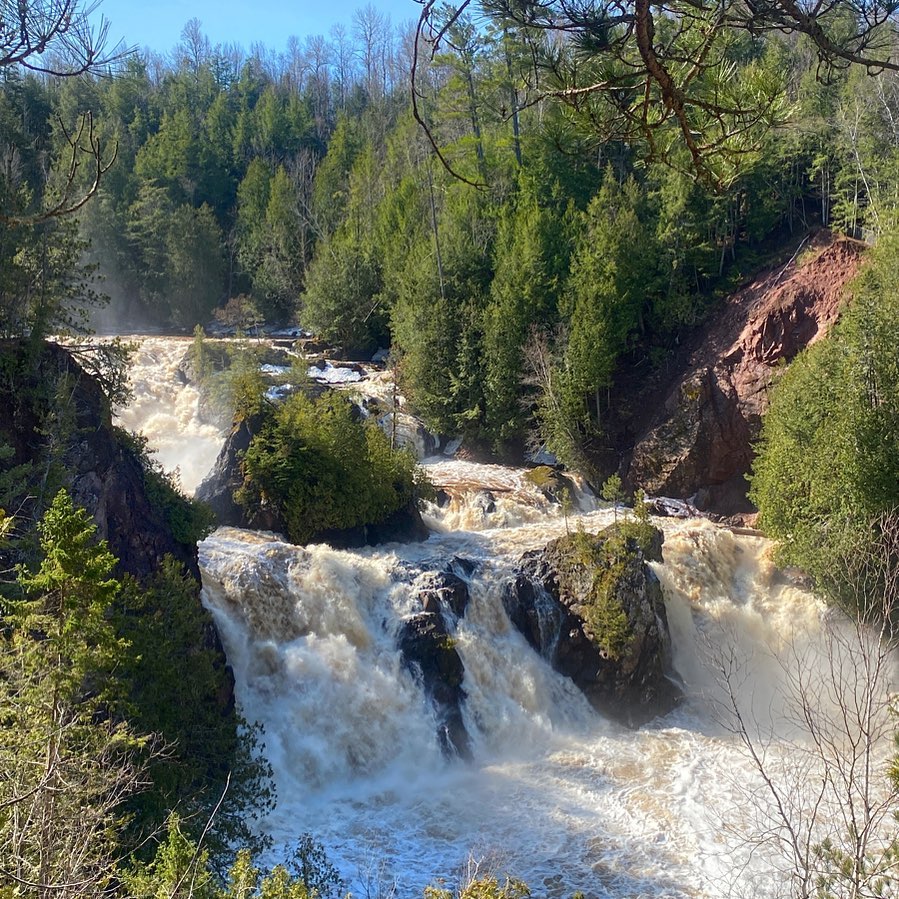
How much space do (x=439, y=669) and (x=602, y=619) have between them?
11.1ft

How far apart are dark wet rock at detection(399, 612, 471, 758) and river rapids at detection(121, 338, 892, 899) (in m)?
0.18

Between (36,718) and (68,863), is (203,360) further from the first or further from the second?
(68,863)

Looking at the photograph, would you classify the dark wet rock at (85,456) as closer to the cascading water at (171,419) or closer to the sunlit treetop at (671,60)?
the cascading water at (171,419)

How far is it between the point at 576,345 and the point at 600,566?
10582 millimetres

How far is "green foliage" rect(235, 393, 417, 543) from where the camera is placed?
17859mm

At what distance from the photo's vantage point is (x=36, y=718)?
686 centimetres

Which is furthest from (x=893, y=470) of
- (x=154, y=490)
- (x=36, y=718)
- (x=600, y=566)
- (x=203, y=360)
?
(x=203, y=360)

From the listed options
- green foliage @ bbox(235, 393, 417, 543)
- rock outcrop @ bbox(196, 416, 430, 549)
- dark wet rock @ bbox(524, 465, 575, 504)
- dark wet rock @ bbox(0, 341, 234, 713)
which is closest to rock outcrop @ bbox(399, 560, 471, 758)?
rock outcrop @ bbox(196, 416, 430, 549)

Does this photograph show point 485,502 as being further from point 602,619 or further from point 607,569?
point 602,619

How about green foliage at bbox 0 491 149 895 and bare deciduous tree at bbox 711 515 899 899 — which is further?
bare deciduous tree at bbox 711 515 899 899

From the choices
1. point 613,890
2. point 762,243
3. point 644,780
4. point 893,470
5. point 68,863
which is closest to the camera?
point 68,863

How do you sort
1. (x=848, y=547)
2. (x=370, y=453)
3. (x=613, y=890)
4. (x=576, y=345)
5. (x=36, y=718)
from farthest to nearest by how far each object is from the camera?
(x=576, y=345), (x=370, y=453), (x=848, y=547), (x=613, y=890), (x=36, y=718)

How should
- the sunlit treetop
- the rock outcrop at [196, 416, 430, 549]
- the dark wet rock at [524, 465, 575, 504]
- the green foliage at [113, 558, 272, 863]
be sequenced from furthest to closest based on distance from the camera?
the dark wet rock at [524, 465, 575, 504]
the rock outcrop at [196, 416, 430, 549]
the green foliage at [113, 558, 272, 863]
the sunlit treetop

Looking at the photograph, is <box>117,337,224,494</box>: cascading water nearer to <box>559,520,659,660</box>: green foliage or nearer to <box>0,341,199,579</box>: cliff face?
<box>0,341,199,579</box>: cliff face
